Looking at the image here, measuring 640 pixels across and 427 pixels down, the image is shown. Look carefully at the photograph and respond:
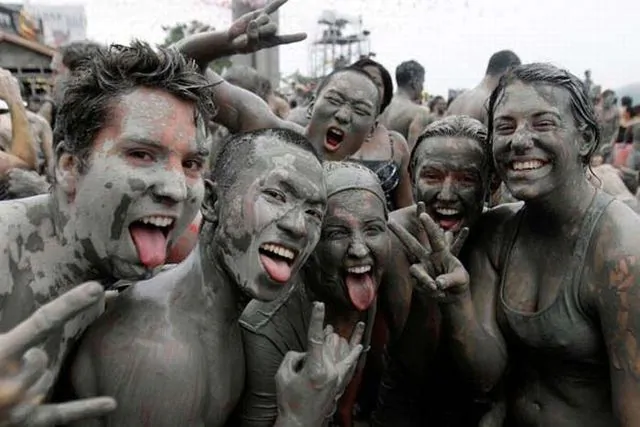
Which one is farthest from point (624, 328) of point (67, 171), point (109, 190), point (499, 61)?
point (499, 61)

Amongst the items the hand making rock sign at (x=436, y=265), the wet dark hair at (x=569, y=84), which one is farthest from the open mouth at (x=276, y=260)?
the wet dark hair at (x=569, y=84)

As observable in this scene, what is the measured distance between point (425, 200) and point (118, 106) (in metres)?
1.43

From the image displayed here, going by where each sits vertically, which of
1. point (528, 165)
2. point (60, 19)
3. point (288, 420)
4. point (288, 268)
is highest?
point (60, 19)

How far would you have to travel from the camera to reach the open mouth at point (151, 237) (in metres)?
1.92

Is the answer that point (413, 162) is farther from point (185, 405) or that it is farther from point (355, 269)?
point (185, 405)

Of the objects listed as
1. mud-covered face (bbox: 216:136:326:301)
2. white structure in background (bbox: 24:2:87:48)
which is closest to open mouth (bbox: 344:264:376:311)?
mud-covered face (bbox: 216:136:326:301)

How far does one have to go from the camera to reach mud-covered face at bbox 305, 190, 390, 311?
253 cm

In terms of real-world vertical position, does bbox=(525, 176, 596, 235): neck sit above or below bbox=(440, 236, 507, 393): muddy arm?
above

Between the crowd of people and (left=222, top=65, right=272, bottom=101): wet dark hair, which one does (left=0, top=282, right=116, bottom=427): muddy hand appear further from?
(left=222, top=65, right=272, bottom=101): wet dark hair

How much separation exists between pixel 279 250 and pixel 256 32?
1.46 metres

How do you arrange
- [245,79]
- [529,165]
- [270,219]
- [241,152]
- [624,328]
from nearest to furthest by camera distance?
[270,219] < [241,152] < [624,328] < [529,165] < [245,79]

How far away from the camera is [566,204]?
2.53 meters

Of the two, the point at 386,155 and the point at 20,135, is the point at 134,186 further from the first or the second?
the point at 386,155

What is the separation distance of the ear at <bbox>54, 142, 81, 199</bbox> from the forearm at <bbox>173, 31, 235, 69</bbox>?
1.43 meters
